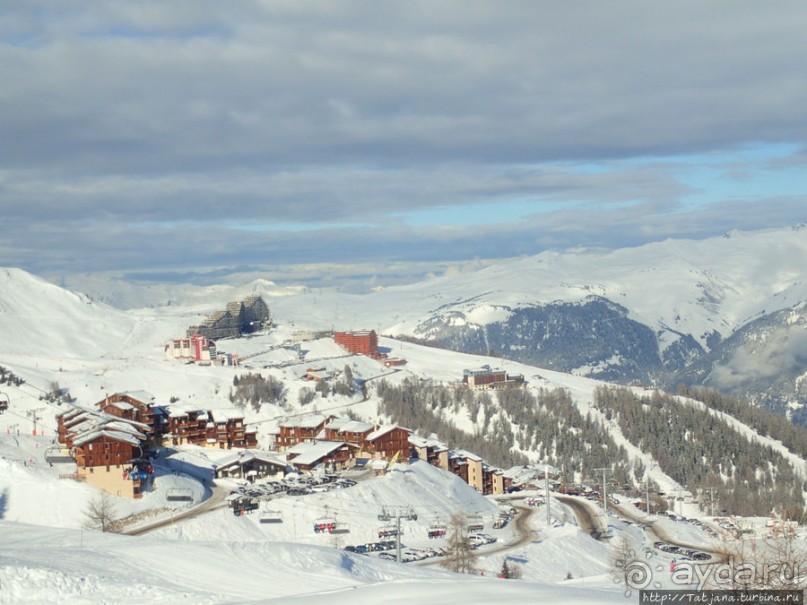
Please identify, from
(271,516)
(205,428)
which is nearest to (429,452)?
(205,428)

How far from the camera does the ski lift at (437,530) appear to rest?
9864cm

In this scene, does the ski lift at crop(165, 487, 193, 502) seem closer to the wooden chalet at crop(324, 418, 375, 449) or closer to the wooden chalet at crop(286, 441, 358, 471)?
the wooden chalet at crop(286, 441, 358, 471)

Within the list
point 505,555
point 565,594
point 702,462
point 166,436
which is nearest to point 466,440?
point 702,462

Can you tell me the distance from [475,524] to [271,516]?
23839mm

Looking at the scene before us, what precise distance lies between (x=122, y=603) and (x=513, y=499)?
94.7m

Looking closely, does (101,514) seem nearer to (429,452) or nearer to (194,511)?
(194,511)

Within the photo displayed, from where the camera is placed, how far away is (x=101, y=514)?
276 feet

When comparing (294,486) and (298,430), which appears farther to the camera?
(298,430)

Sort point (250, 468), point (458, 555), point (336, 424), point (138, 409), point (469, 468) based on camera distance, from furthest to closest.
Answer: point (469, 468), point (336, 424), point (138, 409), point (250, 468), point (458, 555)

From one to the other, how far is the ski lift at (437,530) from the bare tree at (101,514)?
30.5 m

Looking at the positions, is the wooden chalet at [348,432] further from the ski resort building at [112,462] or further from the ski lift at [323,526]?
the ski lift at [323,526]

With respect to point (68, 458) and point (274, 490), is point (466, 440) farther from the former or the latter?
point (68, 458)

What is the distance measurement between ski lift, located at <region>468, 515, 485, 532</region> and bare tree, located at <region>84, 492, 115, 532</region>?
35.7 metres

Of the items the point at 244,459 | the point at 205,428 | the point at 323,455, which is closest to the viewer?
the point at 244,459
